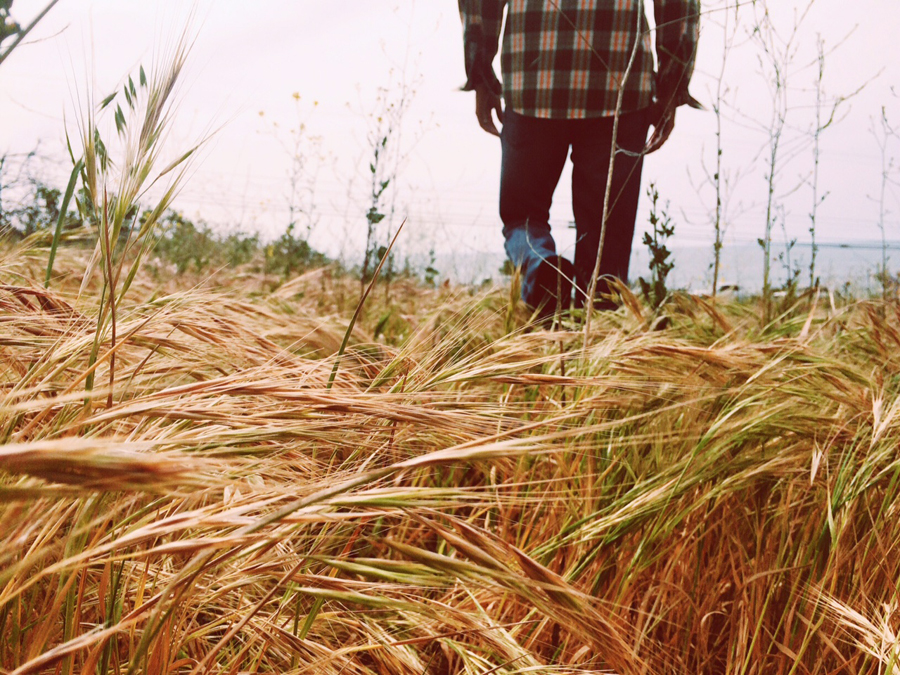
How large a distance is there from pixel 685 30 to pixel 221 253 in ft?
14.2

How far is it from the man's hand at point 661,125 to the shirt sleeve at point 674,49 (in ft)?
0.12

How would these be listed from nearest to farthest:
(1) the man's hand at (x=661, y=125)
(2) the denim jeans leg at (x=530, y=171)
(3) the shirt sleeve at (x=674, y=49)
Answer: (1) the man's hand at (x=661, y=125) < (3) the shirt sleeve at (x=674, y=49) < (2) the denim jeans leg at (x=530, y=171)

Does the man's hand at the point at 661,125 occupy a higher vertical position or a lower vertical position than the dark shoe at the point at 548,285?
higher

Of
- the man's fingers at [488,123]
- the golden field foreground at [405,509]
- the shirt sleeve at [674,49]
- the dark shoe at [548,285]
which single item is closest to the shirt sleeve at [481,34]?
the man's fingers at [488,123]

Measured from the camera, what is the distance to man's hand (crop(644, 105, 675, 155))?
237 centimetres

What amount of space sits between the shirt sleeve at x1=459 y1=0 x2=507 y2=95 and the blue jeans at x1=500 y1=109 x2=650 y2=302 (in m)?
0.27

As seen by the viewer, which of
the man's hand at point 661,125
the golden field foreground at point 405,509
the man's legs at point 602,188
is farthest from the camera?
the man's legs at point 602,188

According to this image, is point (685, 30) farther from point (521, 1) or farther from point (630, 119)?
point (521, 1)

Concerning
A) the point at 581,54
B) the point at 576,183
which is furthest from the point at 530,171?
the point at 581,54

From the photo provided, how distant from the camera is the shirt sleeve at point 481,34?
2.92 metres

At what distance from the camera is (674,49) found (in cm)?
265

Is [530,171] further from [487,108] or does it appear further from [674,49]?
[674,49]

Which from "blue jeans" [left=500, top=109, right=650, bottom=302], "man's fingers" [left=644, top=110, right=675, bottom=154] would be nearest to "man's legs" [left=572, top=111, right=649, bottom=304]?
"blue jeans" [left=500, top=109, right=650, bottom=302]

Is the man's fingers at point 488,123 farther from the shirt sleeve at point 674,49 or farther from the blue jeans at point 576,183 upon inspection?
the shirt sleeve at point 674,49
